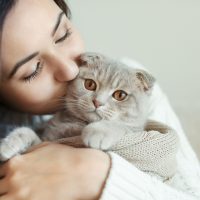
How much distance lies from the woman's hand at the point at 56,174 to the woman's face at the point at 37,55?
0.21m

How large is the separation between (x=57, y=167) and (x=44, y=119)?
430mm

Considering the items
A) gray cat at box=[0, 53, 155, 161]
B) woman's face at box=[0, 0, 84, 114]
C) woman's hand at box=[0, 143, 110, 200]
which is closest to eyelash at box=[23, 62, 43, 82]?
woman's face at box=[0, 0, 84, 114]

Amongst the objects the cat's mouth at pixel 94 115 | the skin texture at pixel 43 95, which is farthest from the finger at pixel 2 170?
the cat's mouth at pixel 94 115

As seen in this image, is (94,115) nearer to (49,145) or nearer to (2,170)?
(49,145)

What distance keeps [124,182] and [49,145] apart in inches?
8.6

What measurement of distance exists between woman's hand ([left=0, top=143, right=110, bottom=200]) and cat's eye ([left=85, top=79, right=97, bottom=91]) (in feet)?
0.73

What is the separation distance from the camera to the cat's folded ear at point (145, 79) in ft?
3.71

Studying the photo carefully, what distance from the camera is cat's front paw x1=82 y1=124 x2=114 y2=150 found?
96cm

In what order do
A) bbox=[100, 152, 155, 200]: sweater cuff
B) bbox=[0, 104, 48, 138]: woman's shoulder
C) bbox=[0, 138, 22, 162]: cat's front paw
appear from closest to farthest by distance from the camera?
bbox=[100, 152, 155, 200]: sweater cuff < bbox=[0, 138, 22, 162]: cat's front paw < bbox=[0, 104, 48, 138]: woman's shoulder

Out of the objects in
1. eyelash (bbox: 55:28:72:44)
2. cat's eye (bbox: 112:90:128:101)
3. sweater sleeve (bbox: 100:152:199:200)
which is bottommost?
sweater sleeve (bbox: 100:152:199:200)

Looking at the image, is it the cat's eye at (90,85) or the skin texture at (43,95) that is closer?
the skin texture at (43,95)

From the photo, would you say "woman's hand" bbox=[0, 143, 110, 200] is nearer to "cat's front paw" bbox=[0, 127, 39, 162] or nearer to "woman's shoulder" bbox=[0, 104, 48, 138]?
"cat's front paw" bbox=[0, 127, 39, 162]

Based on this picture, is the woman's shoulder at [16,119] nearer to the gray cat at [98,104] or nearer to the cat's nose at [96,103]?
the gray cat at [98,104]

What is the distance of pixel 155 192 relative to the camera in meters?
0.95
